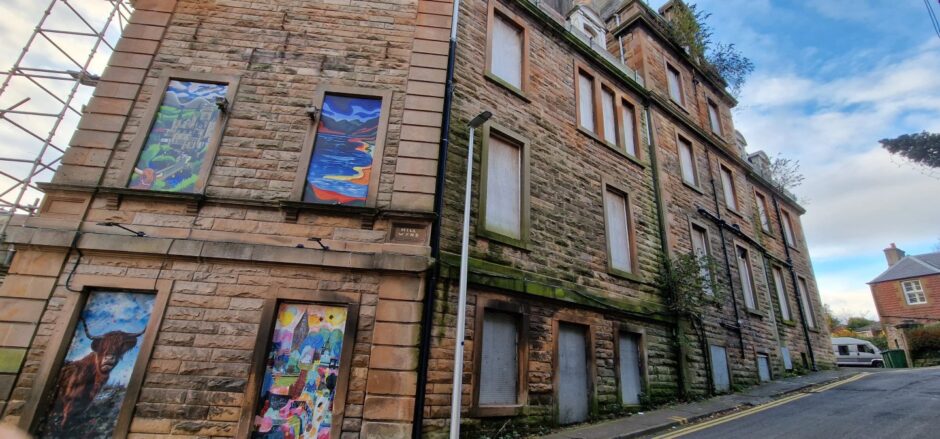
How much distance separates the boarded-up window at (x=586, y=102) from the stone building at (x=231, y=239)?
4.90 meters

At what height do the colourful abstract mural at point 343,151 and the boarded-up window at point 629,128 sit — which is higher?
the boarded-up window at point 629,128

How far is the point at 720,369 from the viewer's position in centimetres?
1182

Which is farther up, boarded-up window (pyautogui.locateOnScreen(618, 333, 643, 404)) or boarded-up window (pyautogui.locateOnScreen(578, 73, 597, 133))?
boarded-up window (pyautogui.locateOnScreen(578, 73, 597, 133))

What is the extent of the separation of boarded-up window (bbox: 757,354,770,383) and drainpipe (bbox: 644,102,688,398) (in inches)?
216

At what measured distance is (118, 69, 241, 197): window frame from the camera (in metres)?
6.67

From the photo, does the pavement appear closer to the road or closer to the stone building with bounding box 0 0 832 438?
the road

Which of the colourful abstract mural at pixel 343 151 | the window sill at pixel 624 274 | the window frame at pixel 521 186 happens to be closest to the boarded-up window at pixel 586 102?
the window frame at pixel 521 186

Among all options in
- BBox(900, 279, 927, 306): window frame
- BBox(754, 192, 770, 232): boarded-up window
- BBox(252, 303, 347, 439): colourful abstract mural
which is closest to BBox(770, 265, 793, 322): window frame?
BBox(754, 192, 770, 232): boarded-up window

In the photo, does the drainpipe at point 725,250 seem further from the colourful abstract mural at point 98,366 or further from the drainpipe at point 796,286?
the colourful abstract mural at point 98,366

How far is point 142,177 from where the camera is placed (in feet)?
22.2

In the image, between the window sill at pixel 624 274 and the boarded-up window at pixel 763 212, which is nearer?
the window sill at pixel 624 274

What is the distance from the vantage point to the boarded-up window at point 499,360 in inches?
278

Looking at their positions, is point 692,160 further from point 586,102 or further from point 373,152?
point 373,152

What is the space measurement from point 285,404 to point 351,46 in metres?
6.62
